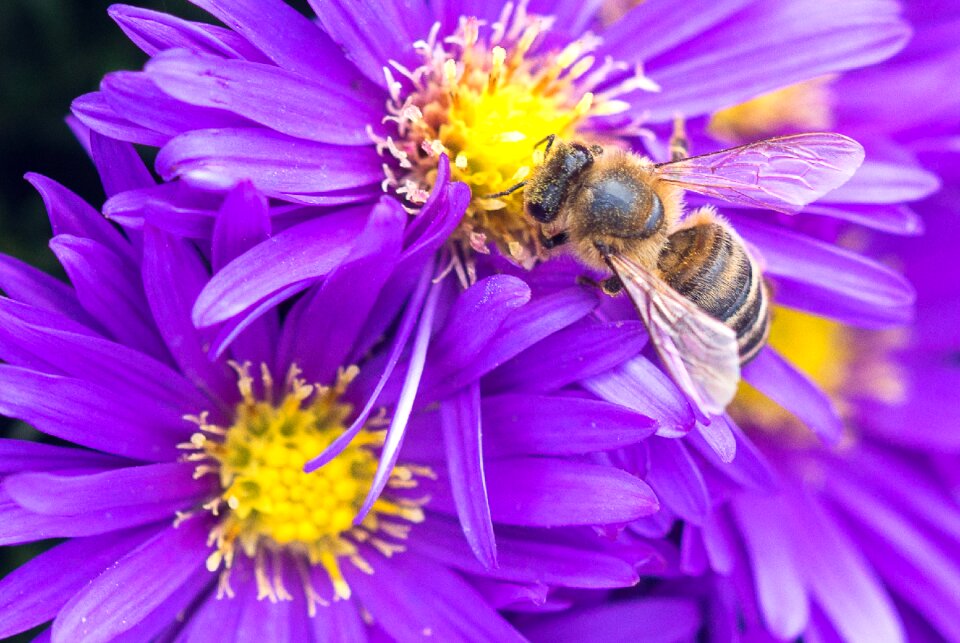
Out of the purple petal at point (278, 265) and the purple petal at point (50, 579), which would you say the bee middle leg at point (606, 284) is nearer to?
the purple petal at point (278, 265)

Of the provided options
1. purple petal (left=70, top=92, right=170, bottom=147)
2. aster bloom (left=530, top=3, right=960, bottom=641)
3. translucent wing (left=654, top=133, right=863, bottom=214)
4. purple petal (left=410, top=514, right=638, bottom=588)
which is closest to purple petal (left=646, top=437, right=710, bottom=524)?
aster bloom (left=530, top=3, right=960, bottom=641)

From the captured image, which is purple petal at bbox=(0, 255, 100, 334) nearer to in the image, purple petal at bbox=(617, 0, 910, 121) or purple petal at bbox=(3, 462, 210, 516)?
purple petal at bbox=(3, 462, 210, 516)

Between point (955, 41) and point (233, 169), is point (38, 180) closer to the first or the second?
point (233, 169)

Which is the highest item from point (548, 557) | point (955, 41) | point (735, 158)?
point (955, 41)

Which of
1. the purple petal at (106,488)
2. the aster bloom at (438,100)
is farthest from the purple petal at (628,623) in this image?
the purple petal at (106,488)

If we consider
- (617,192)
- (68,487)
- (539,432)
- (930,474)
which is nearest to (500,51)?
(617,192)
